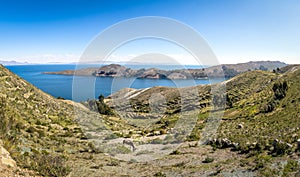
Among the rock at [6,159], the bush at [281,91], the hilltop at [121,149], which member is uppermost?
the bush at [281,91]

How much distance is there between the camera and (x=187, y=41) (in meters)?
13.7

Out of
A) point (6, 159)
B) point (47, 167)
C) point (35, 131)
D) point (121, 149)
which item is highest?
point (6, 159)

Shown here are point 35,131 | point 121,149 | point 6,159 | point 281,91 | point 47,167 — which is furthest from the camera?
point 281,91

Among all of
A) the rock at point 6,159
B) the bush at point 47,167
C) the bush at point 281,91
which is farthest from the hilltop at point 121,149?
the bush at point 281,91

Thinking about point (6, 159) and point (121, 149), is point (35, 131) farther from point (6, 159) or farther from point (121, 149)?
point (6, 159)

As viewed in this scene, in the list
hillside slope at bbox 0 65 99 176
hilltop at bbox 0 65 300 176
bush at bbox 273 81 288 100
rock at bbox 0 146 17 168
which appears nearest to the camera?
rock at bbox 0 146 17 168

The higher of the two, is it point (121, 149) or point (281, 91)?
point (281, 91)

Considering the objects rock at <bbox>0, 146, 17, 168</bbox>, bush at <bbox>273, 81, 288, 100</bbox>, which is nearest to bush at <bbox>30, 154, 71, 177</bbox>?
rock at <bbox>0, 146, 17, 168</bbox>

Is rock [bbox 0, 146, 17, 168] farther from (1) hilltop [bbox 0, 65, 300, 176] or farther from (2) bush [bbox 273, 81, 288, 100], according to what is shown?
A: (2) bush [bbox 273, 81, 288, 100]

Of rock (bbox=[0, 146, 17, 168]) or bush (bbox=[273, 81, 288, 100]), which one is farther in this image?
bush (bbox=[273, 81, 288, 100])

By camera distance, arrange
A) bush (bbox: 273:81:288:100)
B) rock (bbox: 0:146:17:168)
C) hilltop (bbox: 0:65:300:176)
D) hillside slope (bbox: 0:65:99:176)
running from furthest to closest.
→ bush (bbox: 273:81:288:100), hilltop (bbox: 0:65:300:176), hillside slope (bbox: 0:65:99:176), rock (bbox: 0:146:17:168)

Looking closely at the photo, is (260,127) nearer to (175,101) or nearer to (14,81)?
(14,81)

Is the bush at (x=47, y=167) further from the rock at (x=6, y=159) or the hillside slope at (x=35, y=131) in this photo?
the rock at (x=6, y=159)

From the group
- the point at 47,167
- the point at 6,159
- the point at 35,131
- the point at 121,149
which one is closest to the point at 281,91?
the point at 121,149
